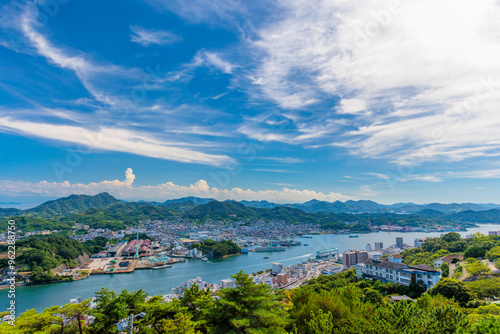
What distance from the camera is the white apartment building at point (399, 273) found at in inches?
299

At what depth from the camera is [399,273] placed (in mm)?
8234

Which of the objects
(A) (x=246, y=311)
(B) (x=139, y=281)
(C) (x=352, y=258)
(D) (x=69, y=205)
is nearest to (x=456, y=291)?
(A) (x=246, y=311)

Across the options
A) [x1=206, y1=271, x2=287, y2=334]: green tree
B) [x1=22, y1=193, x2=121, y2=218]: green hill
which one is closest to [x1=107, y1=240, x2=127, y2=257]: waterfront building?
[x1=206, y1=271, x2=287, y2=334]: green tree

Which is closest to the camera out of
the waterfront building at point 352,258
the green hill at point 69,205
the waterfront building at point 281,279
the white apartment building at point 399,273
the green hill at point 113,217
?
the white apartment building at point 399,273

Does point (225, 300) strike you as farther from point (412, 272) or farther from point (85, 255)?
point (85, 255)

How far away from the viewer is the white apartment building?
7.61m

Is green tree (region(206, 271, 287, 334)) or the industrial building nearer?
green tree (region(206, 271, 287, 334))

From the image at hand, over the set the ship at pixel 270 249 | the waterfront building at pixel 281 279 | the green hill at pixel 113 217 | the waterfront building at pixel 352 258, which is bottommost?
the ship at pixel 270 249

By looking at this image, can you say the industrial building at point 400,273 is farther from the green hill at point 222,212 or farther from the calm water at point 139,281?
the green hill at point 222,212

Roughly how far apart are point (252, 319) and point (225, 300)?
377mm

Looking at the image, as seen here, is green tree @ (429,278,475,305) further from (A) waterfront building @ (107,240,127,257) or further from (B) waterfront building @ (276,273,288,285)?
(A) waterfront building @ (107,240,127,257)

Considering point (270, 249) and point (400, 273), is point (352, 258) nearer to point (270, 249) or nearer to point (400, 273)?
point (400, 273)

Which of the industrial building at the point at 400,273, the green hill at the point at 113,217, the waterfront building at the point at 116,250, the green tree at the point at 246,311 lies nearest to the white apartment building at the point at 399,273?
the industrial building at the point at 400,273

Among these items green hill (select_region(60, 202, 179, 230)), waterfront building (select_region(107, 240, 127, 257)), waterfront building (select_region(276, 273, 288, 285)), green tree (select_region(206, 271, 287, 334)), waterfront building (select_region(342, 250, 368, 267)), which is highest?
green tree (select_region(206, 271, 287, 334))
